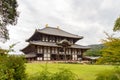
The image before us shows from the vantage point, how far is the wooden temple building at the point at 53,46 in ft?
183

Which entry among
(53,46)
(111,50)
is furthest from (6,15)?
(53,46)

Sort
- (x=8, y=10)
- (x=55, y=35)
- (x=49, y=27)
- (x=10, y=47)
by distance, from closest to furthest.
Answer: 1. (x=10, y=47)
2. (x=8, y=10)
3. (x=55, y=35)
4. (x=49, y=27)

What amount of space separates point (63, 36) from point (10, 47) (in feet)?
178

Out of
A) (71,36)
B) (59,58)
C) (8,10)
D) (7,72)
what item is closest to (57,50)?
(59,58)

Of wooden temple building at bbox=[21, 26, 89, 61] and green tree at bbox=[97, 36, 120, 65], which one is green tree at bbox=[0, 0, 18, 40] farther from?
wooden temple building at bbox=[21, 26, 89, 61]

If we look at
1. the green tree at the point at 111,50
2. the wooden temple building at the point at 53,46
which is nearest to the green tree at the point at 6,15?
the green tree at the point at 111,50

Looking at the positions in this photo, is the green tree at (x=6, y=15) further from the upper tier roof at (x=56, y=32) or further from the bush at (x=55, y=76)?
the upper tier roof at (x=56, y=32)

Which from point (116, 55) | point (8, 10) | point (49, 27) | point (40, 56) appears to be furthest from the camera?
point (49, 27)

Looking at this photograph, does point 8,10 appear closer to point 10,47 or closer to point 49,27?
point 10,47

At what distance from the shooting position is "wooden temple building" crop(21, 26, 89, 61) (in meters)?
55.8

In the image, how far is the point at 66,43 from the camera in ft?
192

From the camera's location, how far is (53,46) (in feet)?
187

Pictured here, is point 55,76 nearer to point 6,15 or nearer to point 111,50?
point 111,50

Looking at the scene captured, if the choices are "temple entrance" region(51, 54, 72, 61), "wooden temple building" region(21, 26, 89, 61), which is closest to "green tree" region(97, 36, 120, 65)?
"wooden temple building" region(21, 26, 89, 61)
